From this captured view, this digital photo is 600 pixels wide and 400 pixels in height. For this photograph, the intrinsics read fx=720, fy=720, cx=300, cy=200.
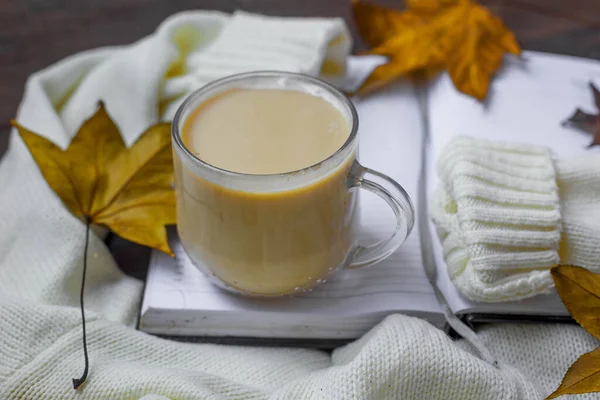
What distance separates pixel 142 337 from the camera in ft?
1.69

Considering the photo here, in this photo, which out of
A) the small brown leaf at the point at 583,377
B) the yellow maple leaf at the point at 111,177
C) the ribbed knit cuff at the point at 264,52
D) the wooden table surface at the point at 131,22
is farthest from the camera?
the wooden table surface at the point at 131,22

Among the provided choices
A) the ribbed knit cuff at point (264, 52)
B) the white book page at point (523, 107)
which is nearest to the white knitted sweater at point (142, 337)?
the ribbed knit cuff at point (264, 52)

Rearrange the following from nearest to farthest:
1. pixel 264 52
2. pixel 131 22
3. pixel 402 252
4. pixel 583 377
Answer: pixel 583 377 → pixel 402 252 → pixel 264 52 → pixel 131 22

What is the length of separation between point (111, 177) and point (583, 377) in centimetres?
38

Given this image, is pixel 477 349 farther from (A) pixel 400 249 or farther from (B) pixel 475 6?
(B) pixel 475 6

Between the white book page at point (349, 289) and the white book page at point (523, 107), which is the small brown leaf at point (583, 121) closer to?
the white book page at point (523, 107)

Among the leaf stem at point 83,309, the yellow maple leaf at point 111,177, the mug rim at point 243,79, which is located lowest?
the leaf stem at point 83,309

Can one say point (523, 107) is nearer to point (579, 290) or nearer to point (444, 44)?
point (444, 44)

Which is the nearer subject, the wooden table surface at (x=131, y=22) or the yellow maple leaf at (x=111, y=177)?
the yellow maple leaf at (x=111, y=177)

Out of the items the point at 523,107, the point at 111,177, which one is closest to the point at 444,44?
the point at 523,107

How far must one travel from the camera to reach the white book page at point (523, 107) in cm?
63

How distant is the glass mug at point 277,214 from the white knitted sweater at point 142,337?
6cm

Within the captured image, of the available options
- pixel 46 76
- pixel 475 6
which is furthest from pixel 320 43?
pixel 46 76

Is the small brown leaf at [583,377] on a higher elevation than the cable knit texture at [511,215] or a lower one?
lower
